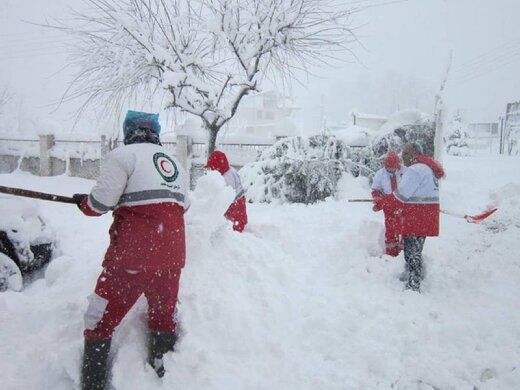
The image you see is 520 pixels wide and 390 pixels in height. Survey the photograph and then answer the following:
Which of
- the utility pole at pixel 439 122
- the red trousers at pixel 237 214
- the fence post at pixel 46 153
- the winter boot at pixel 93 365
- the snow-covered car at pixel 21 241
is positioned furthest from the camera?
the fence post at pixel 46 153

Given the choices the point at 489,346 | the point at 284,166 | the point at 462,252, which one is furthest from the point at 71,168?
the point at 489,346

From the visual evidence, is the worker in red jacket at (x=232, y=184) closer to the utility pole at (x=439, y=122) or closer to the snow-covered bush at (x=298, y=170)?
the snow-covered bush at (x=298, y=170)

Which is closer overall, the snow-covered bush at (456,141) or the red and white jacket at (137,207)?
the red and white jacket at (137,207)

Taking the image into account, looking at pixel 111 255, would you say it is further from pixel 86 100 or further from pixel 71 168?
pixel 71 168

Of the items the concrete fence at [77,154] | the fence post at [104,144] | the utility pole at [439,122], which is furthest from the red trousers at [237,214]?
the fence post at [104,144]

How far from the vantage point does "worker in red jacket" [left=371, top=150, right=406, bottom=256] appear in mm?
4988

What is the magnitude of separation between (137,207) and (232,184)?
299 centimetres

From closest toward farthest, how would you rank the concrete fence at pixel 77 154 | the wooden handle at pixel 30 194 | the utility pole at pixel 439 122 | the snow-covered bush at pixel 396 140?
the wooden handle at pixel 30 194 < the utility pole at pixel 439 122 < the snow-covered bush at pixel 396 140 < the concrete fence at pixel 77 154

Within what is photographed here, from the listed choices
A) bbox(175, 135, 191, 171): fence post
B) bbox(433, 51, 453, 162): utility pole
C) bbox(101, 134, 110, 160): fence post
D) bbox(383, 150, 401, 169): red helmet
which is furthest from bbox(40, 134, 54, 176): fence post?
bbox(383, 150, 401, 169): red helmet

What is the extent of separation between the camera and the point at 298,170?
360 inches

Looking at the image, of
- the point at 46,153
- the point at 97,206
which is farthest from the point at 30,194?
the point at 46,153

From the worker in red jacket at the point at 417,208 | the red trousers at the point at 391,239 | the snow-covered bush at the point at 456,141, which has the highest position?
the snow-covered bush at the point at 456,141

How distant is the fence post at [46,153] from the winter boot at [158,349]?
1426 centimetres

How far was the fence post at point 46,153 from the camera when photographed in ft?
47.6
